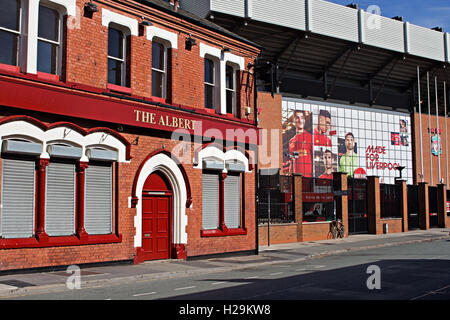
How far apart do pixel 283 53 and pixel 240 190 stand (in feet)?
114

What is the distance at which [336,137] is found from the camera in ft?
218

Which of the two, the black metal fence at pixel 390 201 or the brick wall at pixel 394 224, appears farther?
the black metal fence at pixel 390 201

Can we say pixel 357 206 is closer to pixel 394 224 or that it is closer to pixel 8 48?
pixel 394 224

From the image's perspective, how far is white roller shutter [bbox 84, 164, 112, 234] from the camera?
1594 centimetres

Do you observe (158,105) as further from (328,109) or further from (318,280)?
(328,109)

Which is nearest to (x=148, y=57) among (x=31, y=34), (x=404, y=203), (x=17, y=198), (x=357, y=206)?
(x=31, y=34)

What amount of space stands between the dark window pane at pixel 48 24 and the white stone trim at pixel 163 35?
3.45 meters

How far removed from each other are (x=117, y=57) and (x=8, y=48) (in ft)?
12.6

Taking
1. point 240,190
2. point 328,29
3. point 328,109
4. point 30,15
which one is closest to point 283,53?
point 328,29

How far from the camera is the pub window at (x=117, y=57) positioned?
1704 centimetres

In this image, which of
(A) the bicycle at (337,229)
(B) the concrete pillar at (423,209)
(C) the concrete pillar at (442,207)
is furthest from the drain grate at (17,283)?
(C) the concrete pillar at (442,207)

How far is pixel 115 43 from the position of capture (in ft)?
56.7

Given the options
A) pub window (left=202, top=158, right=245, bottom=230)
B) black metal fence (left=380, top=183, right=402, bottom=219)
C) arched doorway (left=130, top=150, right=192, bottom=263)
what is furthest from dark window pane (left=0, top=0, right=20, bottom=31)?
black metal fence (left=380, top=183, right=402, bottom=219)

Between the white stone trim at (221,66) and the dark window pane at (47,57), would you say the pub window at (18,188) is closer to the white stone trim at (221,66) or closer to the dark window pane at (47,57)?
the dark window pane at (47,57)
